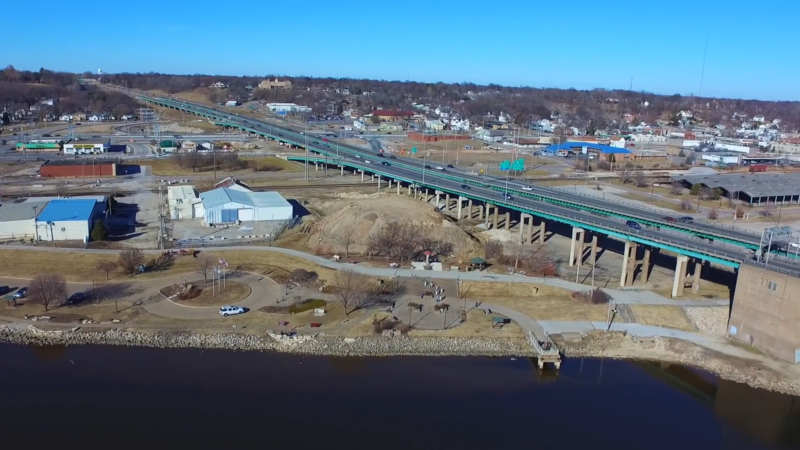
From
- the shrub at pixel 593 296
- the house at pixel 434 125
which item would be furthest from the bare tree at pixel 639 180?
the house at pixel 434 125

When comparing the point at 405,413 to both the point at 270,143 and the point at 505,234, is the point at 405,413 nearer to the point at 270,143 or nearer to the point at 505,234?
the point at 505,234

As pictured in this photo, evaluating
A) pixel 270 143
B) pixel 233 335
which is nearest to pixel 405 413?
pixel 233 335

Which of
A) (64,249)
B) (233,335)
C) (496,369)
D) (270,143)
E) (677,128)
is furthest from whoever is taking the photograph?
(677,128)

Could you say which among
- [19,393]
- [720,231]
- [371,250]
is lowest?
[19,393]

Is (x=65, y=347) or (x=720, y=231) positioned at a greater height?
(x=720, y=231)

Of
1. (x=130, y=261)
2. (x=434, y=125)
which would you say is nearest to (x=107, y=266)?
(x=130, y=261)

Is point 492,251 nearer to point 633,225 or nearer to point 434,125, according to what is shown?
point 633,225
